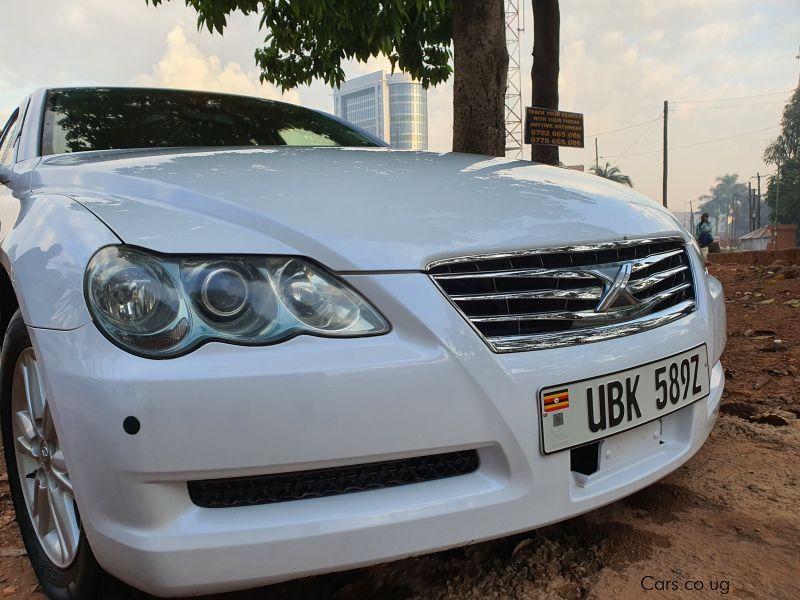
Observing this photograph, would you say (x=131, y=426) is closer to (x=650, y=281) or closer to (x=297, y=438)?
(x=297, y=438)

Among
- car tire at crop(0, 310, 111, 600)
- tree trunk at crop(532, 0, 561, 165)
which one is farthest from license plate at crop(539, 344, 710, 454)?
tree trunk at crop(532, 0, 561, 165)

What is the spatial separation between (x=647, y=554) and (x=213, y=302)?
48.2 inches

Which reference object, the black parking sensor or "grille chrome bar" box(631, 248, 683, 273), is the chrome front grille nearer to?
"grille chrome bar" box(631, 248, 683, 273)

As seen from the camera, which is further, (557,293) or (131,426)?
(557,293)

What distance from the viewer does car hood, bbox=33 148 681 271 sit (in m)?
1.29

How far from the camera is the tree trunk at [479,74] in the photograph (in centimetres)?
414

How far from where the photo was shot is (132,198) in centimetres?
144

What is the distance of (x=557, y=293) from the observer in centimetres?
141

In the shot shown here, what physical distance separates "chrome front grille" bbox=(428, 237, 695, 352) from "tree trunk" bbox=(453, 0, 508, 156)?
2.82 metres

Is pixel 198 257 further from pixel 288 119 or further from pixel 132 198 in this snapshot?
pixel 288 119

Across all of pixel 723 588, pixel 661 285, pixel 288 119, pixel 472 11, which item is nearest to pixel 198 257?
pixel 661 285

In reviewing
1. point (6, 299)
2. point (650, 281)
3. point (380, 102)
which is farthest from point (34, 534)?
point (380, 102)

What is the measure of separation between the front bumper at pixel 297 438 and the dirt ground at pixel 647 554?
1.09ft

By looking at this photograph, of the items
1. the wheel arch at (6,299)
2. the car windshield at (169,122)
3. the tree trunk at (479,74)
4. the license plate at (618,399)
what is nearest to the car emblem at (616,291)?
the license plate at (618,399)
